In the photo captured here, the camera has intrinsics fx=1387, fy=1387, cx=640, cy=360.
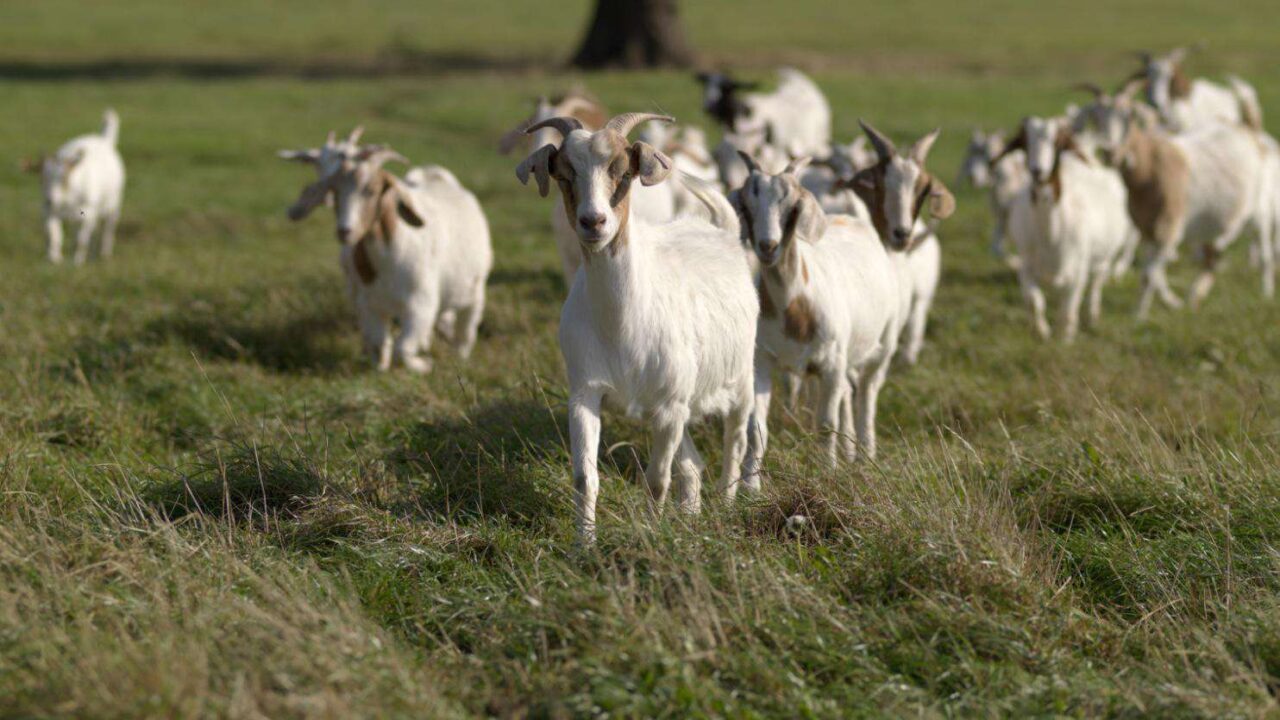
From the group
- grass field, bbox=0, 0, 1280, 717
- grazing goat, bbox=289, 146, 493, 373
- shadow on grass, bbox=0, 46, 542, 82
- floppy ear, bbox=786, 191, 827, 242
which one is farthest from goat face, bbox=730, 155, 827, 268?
shadow on grass, bbox=0, 46, 542, 82

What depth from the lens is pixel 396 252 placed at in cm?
880

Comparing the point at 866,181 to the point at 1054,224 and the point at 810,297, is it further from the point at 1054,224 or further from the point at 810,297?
the point at 1054,224

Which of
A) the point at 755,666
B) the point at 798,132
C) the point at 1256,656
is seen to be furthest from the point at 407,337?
the point at 798,132

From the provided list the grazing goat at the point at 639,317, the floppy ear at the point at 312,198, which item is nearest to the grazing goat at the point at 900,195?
the grazing goat at the point at 639,317

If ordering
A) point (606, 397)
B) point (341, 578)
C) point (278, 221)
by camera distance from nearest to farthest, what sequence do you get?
point (341, 578), point (606, 397), point (278, 221)

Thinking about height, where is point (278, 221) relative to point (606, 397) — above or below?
below

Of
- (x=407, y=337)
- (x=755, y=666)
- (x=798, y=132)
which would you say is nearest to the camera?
(x=755, y=666)

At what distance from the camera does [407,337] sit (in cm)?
870

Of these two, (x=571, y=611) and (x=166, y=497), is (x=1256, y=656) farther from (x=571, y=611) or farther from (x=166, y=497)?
(x=166, y=497)

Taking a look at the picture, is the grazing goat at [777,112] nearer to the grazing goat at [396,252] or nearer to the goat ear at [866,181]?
the grazing goat at [396,252]

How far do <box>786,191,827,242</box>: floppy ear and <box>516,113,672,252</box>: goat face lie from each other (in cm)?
126

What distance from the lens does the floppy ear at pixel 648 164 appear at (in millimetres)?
4969

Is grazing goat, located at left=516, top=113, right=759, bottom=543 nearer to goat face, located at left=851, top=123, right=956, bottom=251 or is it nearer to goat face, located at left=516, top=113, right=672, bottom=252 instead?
goat face, located at left=516, top=113, right=672, bottom=252

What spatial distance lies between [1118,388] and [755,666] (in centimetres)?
462
